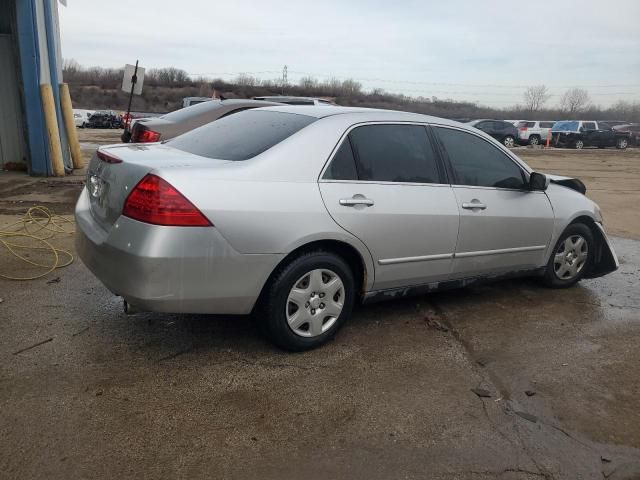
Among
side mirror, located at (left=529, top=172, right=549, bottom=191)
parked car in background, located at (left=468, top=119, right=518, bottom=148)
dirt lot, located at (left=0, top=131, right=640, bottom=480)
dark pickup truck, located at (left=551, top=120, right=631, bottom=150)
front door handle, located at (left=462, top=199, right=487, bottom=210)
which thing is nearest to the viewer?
dirt lot, located at (left=0, top=131, right=640, bottom=480)

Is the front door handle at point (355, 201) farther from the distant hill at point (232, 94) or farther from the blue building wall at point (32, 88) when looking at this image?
the distant hill at point (232, 94)

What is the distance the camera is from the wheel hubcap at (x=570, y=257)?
5141 mm

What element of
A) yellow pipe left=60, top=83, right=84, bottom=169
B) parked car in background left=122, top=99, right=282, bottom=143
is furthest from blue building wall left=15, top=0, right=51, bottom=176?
parked car in background left=122, top=99, right=282, bottom=143

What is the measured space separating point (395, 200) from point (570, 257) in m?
2.34

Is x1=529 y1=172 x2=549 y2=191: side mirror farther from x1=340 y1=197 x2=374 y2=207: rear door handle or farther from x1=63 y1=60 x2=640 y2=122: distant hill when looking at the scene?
x1=63 y1=60 x2=640 y2=122: distant hill

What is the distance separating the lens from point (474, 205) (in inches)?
168

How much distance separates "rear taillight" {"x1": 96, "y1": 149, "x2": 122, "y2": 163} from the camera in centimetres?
342

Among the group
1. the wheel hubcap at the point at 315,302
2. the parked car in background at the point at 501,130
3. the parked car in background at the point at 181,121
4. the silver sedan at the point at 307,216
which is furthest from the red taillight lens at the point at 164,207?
the parked car in background at the point at 501,130

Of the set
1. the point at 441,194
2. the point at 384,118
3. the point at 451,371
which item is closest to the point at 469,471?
the point at 451,371

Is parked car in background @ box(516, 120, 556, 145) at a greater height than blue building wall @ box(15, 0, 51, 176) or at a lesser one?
lesser

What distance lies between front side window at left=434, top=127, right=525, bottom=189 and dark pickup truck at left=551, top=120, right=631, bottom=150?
32.6 meters

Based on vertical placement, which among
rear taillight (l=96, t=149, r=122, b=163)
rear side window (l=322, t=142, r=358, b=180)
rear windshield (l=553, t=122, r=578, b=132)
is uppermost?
rear side window (l=322, t=142, r=358, b=180)

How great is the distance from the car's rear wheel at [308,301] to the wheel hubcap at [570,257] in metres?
2.43

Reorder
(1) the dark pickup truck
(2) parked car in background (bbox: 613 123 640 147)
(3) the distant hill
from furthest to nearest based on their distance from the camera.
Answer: (3) the distant hill, (2) parked car in background (bbox: 613 123 640 147), (1) the dark pickup truck
